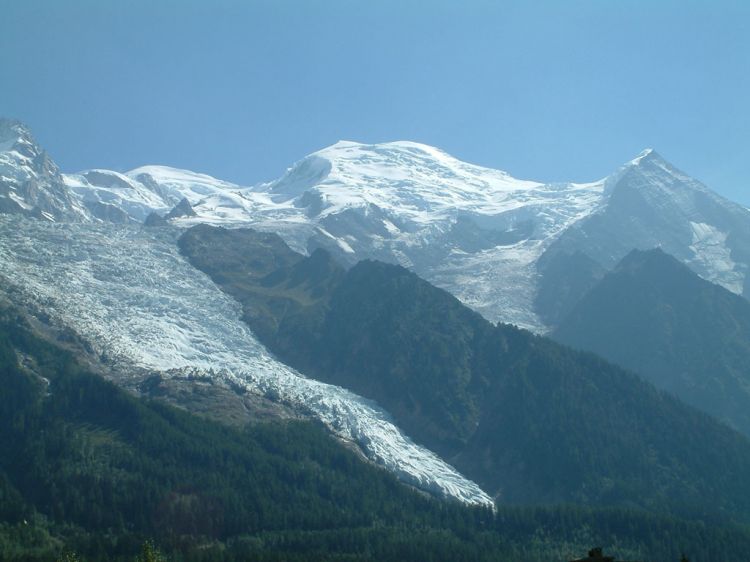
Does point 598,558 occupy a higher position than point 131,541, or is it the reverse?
point 598,558

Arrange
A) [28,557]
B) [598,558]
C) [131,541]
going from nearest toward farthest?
1. [598,558]
2. [28,557]
3. [131,541]

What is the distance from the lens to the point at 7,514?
19925 centimetres

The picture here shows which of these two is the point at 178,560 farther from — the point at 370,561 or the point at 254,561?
the point at 370,561

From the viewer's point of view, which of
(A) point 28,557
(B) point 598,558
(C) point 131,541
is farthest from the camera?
(C) point 131,541

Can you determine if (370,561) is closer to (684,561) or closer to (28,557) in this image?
(28,557)

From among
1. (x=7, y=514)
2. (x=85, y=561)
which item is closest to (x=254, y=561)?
(x=85, y=561)

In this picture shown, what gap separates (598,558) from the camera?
227 feet

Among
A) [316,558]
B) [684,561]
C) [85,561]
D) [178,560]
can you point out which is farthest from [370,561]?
[684,561]

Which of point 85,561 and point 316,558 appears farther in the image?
point 316,558

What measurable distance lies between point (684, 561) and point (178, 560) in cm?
12933

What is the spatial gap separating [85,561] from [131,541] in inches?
587


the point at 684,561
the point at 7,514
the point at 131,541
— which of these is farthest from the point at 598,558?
the point at 7,514

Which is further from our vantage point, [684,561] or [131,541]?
[131,541]

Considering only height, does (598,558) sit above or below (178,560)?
above
